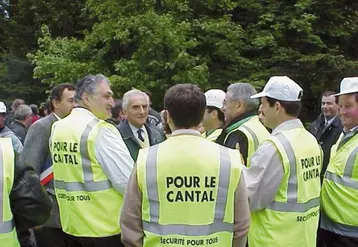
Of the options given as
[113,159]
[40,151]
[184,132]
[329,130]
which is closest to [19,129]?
[40,151]

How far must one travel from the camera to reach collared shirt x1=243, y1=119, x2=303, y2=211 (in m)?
3.92

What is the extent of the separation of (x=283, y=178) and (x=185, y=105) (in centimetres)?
119

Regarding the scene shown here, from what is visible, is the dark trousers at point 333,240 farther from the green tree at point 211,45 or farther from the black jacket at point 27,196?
the green tree at point 211,45

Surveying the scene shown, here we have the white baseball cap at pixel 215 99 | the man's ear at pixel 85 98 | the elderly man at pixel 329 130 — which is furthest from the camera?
the elderly man at pixel 329 130

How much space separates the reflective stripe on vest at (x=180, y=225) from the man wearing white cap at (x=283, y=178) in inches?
30.0

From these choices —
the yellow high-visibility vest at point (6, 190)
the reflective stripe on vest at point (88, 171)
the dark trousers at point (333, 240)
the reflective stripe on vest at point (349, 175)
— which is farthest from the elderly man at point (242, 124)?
the yellow high-visibility vest at point (6, 190)

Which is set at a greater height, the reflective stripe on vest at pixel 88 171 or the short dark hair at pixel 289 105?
the short dark hair at pixel 289 105

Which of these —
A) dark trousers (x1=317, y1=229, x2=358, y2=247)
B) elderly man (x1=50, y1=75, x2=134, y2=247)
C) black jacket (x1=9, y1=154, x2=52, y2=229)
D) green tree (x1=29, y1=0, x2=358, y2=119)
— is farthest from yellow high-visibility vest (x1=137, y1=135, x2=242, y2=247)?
green tree (x1=29, y1=0, x2=358, y2=119)

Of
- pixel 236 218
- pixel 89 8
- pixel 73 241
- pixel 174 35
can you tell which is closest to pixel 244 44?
pixel 174 35

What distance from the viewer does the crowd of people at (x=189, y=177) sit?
3162mm

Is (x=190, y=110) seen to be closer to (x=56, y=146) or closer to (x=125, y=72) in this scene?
(x=56, y=146)

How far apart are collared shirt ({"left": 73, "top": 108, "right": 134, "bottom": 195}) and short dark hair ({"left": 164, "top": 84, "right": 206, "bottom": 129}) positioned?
129 centimetres

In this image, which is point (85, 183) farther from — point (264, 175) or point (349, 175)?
point (349, 175)

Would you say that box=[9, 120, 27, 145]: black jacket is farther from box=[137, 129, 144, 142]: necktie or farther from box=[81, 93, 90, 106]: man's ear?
box=[81, 93, 90, 106]: man's ear
